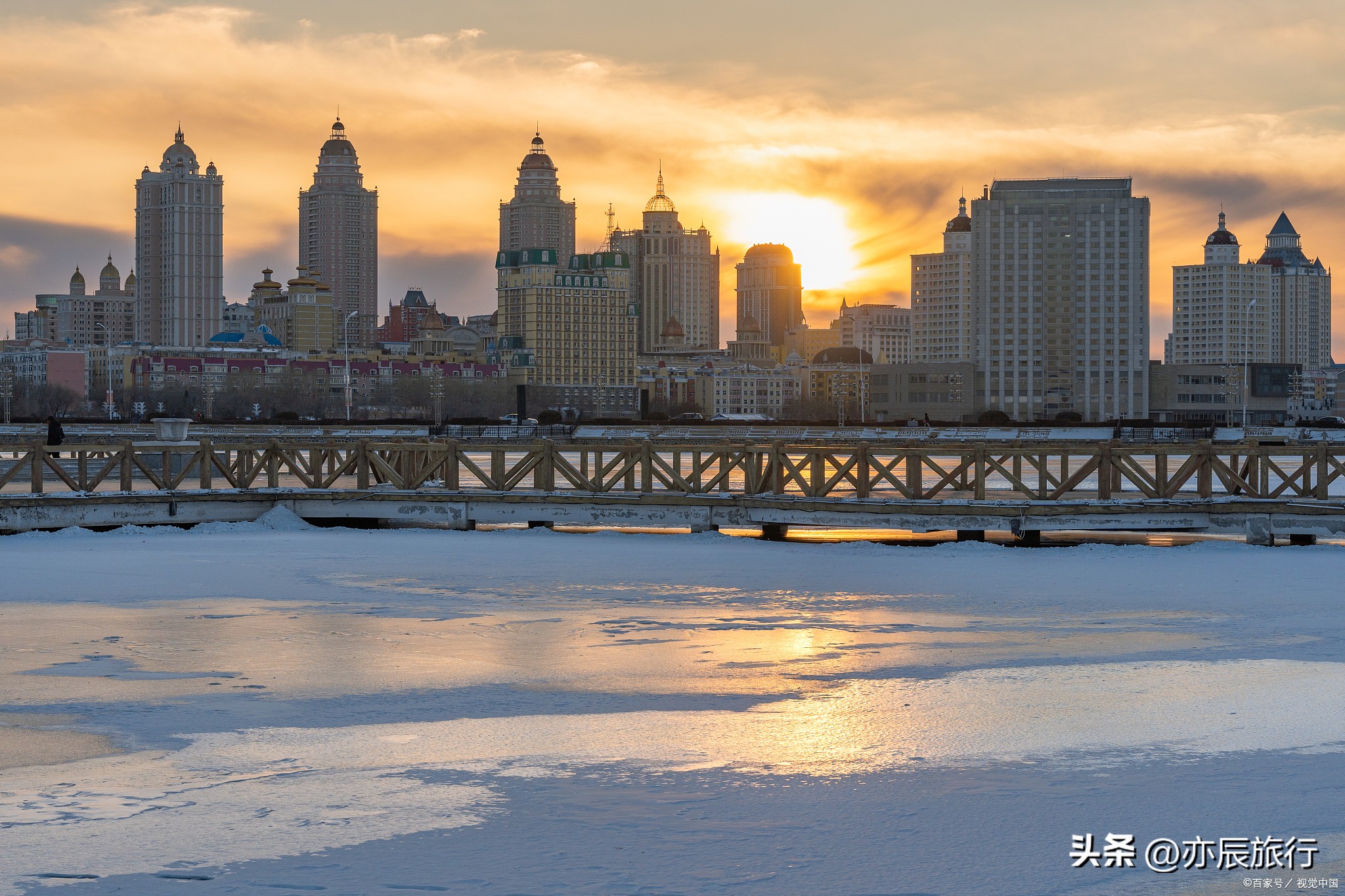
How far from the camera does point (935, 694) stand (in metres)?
11.1

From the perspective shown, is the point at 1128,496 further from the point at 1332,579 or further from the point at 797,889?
the point at 797,889

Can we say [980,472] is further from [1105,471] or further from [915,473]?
[1105,471]

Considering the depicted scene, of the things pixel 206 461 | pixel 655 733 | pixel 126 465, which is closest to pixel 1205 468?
pixel 655 733

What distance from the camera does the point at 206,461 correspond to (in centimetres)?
2808

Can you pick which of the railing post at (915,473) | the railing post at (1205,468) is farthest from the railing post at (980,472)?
the railing post at (1205,468)

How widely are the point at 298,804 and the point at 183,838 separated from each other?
0.77 metres

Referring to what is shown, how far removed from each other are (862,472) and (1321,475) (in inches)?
336

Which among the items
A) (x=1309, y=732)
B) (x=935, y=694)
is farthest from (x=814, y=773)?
(x=1309, y=732)

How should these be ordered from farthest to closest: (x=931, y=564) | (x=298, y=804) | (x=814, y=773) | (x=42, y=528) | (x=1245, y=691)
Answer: (x=42, y=528) → (x=931, y=564) → (x=1245, y=691) → (x=814, y=773) → (x=298, y=804)

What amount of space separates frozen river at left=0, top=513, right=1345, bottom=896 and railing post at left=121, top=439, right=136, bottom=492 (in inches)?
364

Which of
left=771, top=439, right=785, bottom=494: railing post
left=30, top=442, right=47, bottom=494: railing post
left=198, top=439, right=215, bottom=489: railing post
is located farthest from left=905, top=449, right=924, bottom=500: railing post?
left=30, top=442, right=47, bottom=494: railing post

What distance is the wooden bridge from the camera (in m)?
24.7

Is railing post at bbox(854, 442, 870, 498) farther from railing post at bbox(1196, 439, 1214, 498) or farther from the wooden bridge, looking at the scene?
railing post at bbox(1196, 439, 1214, 498)

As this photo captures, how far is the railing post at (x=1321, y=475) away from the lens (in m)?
25.8
